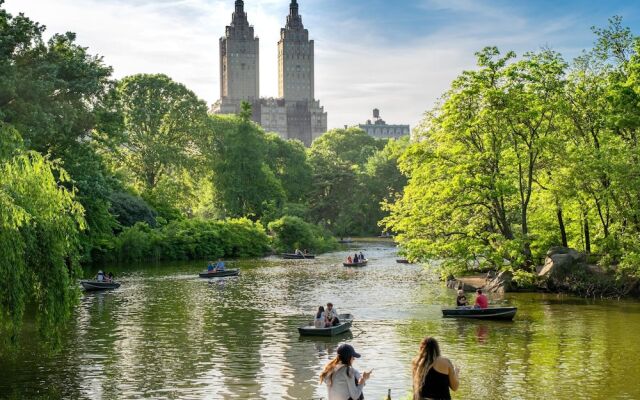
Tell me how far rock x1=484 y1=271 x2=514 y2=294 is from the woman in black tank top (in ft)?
96.8

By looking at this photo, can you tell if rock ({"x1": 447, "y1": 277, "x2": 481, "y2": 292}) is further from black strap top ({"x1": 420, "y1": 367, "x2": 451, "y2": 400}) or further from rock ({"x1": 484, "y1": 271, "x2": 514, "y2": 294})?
black strap top ({"x1": 420, "y1": 367, "x2": 451, "y2": 400})

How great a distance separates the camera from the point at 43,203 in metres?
19.3

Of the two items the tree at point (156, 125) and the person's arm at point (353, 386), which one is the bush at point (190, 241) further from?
the person's arm at point (353, 386)

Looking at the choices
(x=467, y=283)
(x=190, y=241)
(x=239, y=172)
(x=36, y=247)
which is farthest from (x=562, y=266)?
(x=239, y=172)

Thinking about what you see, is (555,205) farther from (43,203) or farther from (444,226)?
(43,203)

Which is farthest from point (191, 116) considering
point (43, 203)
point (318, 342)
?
point (43, 203)

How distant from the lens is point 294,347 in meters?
26.2

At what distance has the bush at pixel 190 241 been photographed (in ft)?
207

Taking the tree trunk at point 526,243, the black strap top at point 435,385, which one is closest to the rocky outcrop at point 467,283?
Answer: the tree trunk at point 526,243

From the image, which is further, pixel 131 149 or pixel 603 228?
pixel 131 149

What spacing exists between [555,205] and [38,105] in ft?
80.5

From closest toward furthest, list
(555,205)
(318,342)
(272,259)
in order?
(318,342)
(555,205)
(272,259)

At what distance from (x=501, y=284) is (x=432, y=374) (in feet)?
98.9

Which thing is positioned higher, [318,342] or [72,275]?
[72,275]
